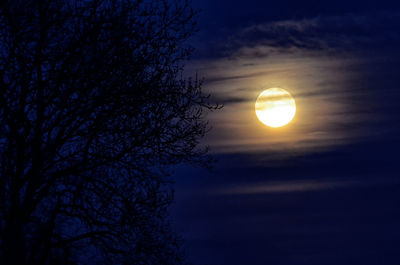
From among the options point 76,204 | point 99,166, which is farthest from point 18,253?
point 99,166

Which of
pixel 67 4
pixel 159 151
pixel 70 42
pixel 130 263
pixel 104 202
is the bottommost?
pixel 130 263

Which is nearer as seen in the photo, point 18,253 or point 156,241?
point 18,253

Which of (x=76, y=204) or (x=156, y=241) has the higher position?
(x=76, y=204)

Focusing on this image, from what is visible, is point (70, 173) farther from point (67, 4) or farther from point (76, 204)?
point (67, 4)

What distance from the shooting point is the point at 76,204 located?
47.0ft

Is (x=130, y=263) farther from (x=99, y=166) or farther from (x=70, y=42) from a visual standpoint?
(x=70, y=42)

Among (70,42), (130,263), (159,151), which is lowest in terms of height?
(130,263)

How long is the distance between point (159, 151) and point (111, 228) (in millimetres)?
2060

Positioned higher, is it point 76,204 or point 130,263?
point 76,204

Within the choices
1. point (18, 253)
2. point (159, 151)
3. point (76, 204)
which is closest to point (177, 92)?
point (159, 151)

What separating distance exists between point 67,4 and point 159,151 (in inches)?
151

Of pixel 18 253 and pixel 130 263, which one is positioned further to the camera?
pixel 130 263

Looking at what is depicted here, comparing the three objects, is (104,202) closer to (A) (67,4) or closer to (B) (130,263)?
(B) (130,263)

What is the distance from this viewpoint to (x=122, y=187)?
14344 mm
